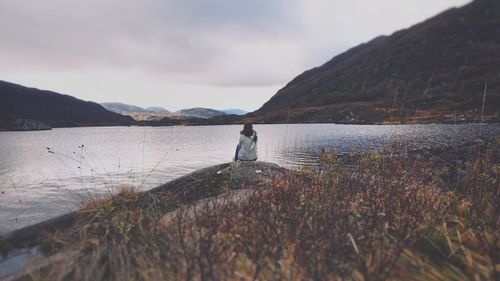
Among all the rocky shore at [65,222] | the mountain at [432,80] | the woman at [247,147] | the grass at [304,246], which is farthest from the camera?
the mountain at [432,80]

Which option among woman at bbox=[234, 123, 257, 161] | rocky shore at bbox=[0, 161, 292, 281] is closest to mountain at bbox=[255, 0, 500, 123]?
woman at bbox=[234, 123, 257, 161]

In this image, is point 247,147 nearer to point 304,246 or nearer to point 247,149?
point 247,149

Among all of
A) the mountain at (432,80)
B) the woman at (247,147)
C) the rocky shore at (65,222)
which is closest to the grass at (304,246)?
the rocky shore at (65,222)

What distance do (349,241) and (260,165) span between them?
10568 millimetres

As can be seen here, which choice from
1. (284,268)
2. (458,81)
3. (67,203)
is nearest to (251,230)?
(284,268)

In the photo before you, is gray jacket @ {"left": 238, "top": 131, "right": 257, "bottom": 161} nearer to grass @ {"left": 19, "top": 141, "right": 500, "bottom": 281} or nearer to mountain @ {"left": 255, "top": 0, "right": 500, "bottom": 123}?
grass @ {"left": 19, "top": 141, "right": 500, "bottom": 281}

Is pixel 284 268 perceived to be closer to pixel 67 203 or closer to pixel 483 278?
pixel 483 278

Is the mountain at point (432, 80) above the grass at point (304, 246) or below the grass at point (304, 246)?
above

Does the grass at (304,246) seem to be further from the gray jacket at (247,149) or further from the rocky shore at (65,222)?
the gray jacket at (247,149)

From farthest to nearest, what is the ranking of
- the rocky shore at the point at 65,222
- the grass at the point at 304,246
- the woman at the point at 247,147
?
the woman at the point at 247,147
the rocky shore at the point at 65,222
the grass at the point at 304,246

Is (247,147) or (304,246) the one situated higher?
(247,147)

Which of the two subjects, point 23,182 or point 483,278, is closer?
point 483,278

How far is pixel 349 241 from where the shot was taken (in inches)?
177

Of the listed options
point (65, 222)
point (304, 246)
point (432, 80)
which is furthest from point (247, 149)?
point (432, 80)
